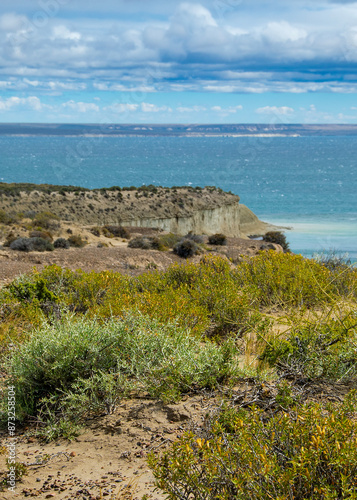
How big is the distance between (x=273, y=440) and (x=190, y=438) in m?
0.53

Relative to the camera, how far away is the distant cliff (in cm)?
4347

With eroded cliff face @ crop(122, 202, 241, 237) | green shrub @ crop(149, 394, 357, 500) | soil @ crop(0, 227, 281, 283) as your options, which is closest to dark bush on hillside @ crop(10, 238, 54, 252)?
soil @ crop(0, 227, 281, 283)

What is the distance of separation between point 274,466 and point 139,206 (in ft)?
149

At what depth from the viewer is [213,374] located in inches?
191

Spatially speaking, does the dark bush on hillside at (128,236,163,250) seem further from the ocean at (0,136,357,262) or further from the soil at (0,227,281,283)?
the ocean at (0,136,357,262)

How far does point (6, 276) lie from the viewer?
12.6m

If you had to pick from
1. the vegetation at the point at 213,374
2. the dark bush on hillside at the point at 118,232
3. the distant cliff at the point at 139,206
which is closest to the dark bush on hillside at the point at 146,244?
the dark bush on hillside at the point at 118,232

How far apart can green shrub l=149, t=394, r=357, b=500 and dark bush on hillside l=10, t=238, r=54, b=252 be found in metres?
19.5

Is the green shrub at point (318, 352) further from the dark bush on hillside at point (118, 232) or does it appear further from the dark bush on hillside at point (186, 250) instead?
the dark bush on hillside at point (118, 232)

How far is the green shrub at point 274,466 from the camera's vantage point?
2.76m

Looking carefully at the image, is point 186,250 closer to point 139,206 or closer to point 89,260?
point 89,260

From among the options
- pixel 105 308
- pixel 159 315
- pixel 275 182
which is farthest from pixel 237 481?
pixel 275 182

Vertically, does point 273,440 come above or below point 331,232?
above

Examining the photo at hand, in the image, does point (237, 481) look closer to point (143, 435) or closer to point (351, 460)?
point (351, 460)
